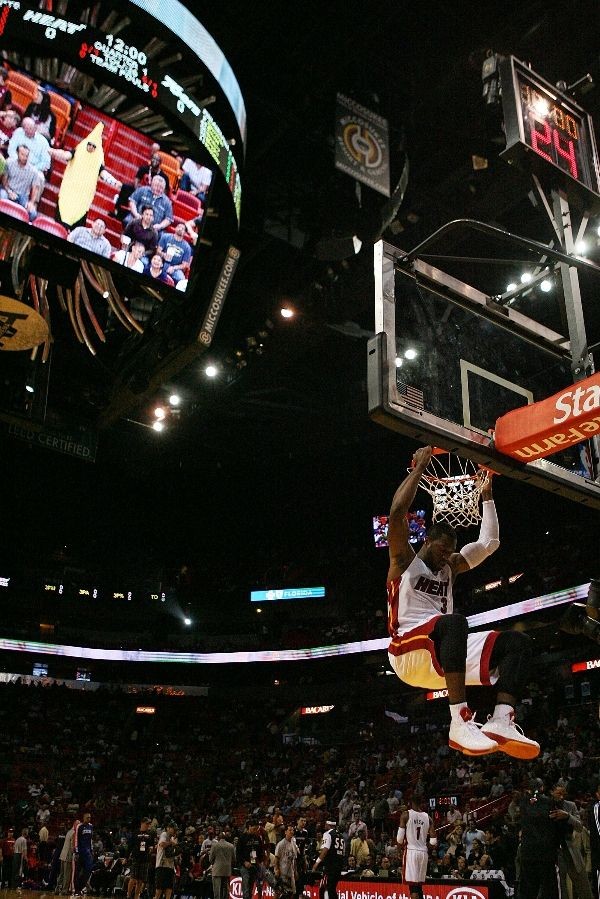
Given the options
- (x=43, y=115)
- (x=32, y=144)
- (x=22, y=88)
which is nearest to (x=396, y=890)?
(x=32, y=144)

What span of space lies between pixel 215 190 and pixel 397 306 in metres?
6.51

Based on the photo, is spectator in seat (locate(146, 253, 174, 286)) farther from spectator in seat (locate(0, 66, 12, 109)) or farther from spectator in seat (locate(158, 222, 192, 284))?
spectator in seat (locate(0, 66, 12, 109))

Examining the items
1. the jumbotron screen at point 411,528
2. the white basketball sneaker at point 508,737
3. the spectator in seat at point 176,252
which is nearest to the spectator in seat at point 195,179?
the spectator in seat at point 176,252

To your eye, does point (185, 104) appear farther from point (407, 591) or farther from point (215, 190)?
point (407, 591)

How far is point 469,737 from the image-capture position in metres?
3.98

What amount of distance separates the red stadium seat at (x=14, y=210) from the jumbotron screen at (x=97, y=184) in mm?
11

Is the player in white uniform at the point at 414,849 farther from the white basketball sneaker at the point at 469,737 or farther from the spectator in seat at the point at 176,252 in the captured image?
the spectator in seat at the point at 176,252

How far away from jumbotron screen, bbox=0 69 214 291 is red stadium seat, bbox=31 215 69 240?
0.04 feet

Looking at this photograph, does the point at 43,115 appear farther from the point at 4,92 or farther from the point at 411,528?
the point at 411,528

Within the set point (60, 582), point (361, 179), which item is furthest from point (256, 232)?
point (60, 582)

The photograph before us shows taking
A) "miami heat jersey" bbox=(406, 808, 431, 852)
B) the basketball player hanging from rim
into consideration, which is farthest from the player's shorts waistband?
"miami heat jersey" bbox=(406, 808, 431, 852)

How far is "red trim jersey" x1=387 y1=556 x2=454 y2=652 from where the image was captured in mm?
4547

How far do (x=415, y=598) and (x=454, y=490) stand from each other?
6.94 feet

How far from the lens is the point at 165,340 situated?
1319 centimetres
